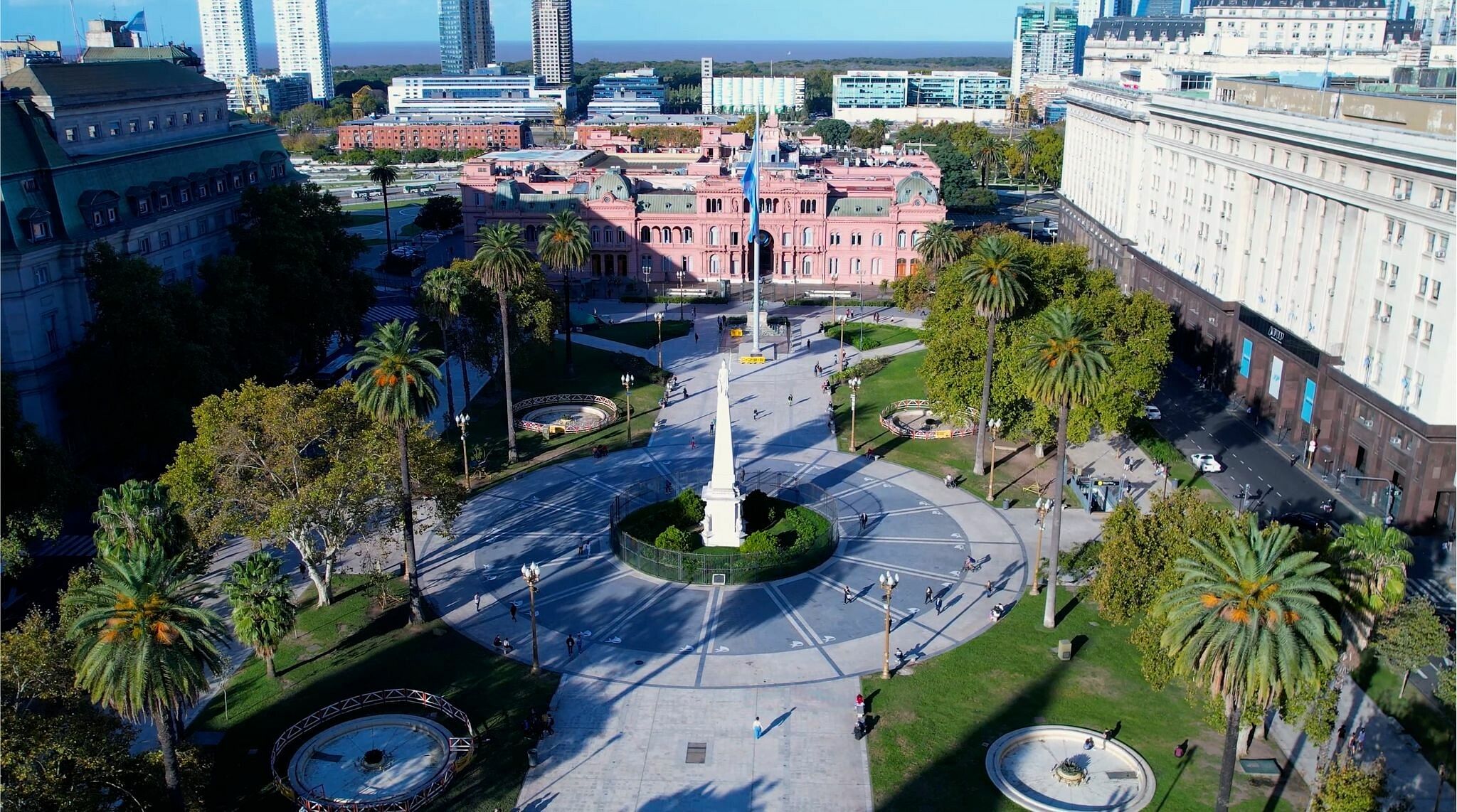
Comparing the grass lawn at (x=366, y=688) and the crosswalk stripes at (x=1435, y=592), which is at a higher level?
the crosswalk stripes at (x=1435, y=592)

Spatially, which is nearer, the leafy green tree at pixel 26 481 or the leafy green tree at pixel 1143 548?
the leafy green tree at pixel 1143 548

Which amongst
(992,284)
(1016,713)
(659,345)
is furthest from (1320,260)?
(659,345)

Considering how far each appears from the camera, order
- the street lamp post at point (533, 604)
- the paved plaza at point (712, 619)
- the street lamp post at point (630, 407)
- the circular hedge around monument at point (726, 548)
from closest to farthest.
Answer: the paved plaza at point (712, 619)
the street lamp post at point (533, 604)
the circular hedge around monument at point (726, 548)
the street lamp post at point (630, 407)

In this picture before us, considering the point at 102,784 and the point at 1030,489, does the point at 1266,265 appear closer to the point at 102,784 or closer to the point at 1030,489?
the point at 1030,489

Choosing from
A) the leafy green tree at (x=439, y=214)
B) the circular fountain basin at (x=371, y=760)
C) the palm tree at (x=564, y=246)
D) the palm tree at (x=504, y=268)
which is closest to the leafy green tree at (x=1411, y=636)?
the circular fountain basin at (x=371, y=760)

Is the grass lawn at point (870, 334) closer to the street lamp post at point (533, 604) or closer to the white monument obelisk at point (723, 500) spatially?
the white monument obelisk at point (723, 500)

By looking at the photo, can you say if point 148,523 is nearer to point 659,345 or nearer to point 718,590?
point 718,590

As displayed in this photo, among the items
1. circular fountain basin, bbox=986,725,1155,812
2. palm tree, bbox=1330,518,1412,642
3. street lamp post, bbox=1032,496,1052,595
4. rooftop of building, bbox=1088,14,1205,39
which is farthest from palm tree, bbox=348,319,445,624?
rooftop of building, bbox=1088,14,1205,39
